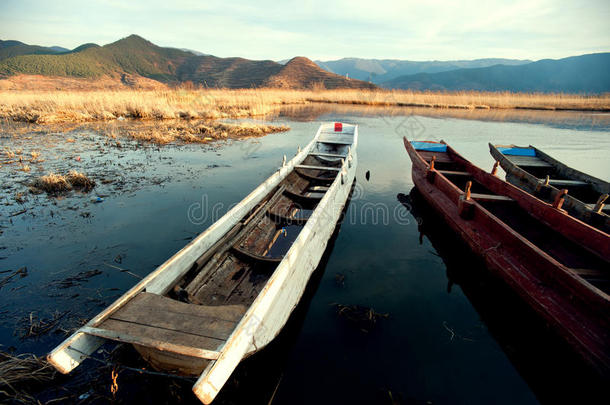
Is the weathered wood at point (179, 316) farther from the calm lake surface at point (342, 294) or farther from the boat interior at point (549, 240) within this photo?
the boat interior at point (549, 240)

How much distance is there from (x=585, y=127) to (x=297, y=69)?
Answer: 3443 inches

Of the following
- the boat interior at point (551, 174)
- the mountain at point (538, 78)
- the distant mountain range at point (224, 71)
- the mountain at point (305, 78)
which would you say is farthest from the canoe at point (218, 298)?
the mountain at point (538, 78)

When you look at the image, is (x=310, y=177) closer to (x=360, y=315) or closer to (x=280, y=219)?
(x=280, y=219)

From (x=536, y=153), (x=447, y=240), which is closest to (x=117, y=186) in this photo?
(x=447, y=240)

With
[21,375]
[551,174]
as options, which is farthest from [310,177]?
[551,174]

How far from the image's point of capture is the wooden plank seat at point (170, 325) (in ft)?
7.59

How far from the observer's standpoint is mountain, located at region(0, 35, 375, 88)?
82.2 meters

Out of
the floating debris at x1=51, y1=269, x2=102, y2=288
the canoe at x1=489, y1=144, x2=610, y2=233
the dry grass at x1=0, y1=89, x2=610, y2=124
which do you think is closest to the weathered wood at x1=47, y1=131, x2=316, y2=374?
the floating debris at x1=51, y1=269, x2=102, y2=288

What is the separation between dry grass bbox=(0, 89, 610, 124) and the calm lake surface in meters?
13.6

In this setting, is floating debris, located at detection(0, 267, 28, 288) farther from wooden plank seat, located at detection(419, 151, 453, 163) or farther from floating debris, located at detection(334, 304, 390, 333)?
wooden plank seat, located at detection(419, 151, 453, 163)

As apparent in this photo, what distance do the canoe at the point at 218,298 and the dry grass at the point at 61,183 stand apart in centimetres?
625

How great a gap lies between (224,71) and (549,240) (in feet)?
397

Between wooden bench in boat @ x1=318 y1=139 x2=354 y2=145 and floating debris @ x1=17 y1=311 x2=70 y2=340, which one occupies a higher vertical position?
wooden bench in boat @ x1=318 y1=139 x2=354 y2=145

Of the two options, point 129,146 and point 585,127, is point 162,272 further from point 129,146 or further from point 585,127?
point 585,127
